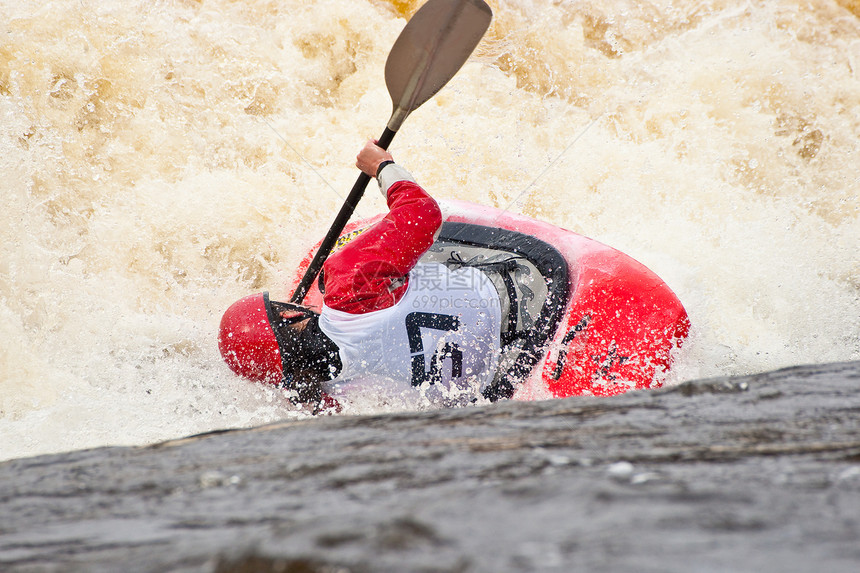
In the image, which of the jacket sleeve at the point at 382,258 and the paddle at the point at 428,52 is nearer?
the jacket sleeve at the point at 382,258

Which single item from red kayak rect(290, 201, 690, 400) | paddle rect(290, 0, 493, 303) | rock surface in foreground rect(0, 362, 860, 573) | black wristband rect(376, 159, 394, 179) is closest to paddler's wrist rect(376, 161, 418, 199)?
black wristband rect(376, 159, 394, 179)

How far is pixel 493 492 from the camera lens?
0.58 meters

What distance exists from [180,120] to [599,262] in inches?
104

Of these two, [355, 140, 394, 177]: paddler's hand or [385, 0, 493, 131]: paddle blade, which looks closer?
[355, 140, 394, 177]: paddler's hand

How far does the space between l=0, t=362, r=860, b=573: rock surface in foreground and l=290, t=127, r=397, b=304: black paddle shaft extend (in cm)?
124

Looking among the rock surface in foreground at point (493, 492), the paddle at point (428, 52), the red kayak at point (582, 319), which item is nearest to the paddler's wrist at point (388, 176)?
the paddle at point (428, 52)

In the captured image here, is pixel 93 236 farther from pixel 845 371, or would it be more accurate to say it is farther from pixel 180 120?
pixel 845 371

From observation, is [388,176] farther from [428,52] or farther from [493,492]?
[493,492]

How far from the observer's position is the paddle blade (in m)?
2.13

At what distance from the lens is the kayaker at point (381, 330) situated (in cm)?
178

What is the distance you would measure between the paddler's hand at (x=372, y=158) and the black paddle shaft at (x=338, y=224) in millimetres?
31

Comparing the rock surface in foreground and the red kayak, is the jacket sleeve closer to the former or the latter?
the red kayak

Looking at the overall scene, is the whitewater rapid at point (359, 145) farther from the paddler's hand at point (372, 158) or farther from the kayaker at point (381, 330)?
the paddler's hand at point (372, 158)

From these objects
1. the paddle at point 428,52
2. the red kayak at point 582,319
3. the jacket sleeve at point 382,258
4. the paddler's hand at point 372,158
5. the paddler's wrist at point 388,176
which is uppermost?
the paddle at point 428,52
